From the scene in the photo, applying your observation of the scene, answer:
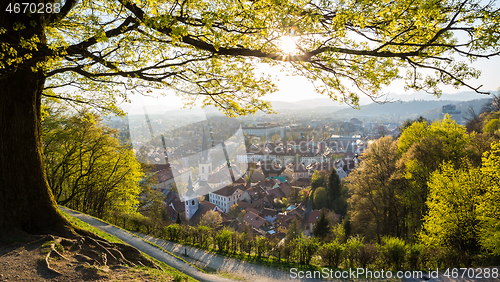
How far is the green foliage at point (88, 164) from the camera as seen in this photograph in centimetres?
1373

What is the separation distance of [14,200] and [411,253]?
10168mm

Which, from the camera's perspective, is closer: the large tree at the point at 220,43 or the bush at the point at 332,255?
the large tree at the point at 220,43

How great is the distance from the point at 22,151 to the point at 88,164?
492 inches

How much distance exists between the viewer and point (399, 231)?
1653 cm

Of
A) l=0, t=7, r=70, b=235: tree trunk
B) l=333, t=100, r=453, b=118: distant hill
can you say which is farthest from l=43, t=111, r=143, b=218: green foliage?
l=333, t=100, r=453, b=118: distant hill

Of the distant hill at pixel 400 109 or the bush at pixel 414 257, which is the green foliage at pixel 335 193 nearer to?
the bush at pixel 414 257

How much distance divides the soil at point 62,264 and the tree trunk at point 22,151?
58 centimetres

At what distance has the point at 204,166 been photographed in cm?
4803

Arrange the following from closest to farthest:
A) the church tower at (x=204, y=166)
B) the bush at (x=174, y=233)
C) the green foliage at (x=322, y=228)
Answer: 1. the bush at (x=174, y=233)
2. the green foliage at (x=322, y=228)
3. the church tower at (x=204, y=166)

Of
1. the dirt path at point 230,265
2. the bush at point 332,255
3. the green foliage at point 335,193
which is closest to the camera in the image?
the dirt path at point 230,265

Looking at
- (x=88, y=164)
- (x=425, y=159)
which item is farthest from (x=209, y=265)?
(x=425, y=159)

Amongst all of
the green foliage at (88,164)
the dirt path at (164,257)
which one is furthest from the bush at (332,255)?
the green foliage at (88,164)

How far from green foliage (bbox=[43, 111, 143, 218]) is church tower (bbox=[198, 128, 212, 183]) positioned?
92.9 ft

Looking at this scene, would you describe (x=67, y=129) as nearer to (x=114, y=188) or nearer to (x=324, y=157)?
(x=114, y=188)
